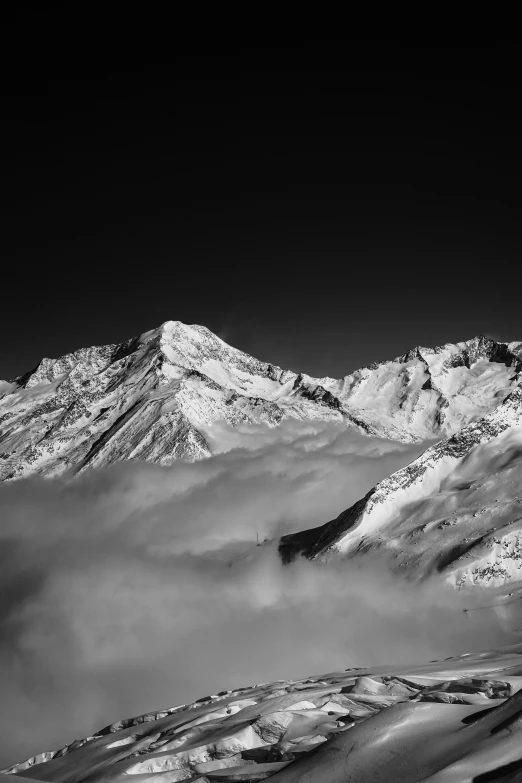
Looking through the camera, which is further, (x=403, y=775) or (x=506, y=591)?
(x=506, y=591)

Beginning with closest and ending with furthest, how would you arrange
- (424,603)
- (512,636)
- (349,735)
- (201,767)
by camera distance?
1. (349,735)
2. (201,767)
3. (512,636)
4. (424,603)

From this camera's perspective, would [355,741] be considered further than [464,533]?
No

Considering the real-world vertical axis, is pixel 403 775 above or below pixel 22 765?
above

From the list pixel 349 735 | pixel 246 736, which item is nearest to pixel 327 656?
pixel 246 736

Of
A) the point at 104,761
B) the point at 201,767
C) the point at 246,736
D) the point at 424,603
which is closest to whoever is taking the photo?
the point at 201,767

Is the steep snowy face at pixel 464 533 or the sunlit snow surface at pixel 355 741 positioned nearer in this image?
the sunlit snow surface at pixel 355 741

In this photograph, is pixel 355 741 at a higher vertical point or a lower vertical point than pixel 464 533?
higher

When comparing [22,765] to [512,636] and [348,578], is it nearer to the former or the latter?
[512,636]

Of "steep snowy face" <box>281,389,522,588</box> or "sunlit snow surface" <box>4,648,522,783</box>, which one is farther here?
"steep snowy face" <box>281,389,522,588</box>
